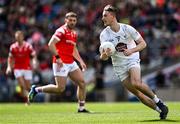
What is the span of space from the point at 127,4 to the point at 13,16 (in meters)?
6.43

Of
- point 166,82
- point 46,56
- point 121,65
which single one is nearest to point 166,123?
point 121,65

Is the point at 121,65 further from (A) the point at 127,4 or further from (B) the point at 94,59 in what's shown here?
(A) the point at 127,4

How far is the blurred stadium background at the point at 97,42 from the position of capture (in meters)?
33.1

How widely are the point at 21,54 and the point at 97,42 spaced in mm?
9912

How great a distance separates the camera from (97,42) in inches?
1356

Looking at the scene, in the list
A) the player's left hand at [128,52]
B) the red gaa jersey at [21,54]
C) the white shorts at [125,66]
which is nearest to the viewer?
the player's left hand at [128,52]

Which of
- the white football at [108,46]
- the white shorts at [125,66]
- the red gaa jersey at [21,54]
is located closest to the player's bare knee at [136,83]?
the white shorts at [125,66]

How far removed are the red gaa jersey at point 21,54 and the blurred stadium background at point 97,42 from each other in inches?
304

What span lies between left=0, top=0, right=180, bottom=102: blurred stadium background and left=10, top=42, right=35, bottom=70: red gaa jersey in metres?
7.72

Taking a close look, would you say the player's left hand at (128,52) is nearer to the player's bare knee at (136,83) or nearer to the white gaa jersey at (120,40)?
the white gaa jersey at (120,40)

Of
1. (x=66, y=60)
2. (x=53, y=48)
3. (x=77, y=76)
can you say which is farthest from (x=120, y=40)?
(x=66, y=60)

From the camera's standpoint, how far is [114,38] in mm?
15211

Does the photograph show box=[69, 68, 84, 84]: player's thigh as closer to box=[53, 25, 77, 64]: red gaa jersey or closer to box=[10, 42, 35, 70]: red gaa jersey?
box=[53, 25, 77, 64]: red gaa jersey

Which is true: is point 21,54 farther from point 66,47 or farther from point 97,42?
point 97,42
